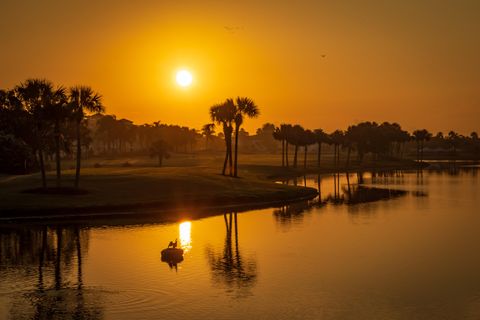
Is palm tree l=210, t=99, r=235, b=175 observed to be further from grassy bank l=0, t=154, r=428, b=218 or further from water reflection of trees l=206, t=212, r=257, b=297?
water reflection of trees l=206, t=212, r=257, b=297

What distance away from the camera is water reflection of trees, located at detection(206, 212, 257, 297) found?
37.2m

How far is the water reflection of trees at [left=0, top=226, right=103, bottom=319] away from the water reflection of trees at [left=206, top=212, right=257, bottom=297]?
26.8 ft

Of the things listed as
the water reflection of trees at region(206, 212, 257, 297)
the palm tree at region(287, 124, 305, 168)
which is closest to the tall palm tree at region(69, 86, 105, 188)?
the water reflection of trees at region(206, 212, 257, 297)

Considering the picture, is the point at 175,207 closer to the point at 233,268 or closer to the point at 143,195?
the point at 143,195

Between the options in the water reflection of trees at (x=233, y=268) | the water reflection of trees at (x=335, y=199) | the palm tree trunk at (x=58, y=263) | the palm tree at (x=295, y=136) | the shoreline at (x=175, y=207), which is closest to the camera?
the water reflection of trees at (x=233, y=268)

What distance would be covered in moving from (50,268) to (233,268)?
42.9 ft

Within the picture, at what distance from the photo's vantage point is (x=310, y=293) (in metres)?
35.4

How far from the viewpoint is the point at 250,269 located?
42.5 m

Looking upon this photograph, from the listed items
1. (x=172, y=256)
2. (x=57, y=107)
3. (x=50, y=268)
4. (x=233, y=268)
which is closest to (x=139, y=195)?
(x=57, y=107)

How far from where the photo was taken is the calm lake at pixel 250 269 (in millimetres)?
32188

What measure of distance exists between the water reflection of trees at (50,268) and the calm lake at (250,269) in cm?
8

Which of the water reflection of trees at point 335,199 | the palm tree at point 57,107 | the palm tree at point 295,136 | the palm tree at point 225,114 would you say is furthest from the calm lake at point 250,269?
the palm tree at point 295,136

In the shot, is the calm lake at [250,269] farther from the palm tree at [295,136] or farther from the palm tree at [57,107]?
the palm tree at [295,136]

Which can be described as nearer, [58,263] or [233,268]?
[233,268]
